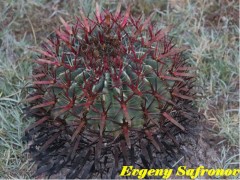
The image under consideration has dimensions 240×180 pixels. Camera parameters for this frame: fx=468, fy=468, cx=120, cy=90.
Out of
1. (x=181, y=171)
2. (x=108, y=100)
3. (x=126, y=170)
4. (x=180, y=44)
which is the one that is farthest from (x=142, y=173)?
(x=180, y=44)

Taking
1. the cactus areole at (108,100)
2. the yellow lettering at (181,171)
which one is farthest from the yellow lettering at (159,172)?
the yellow lettering at (181,171)

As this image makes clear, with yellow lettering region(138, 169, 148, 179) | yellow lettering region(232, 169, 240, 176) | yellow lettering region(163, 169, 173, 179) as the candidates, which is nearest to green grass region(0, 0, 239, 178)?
yellow lettering region(232, 169, 240, 176)

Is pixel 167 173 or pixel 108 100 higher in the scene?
pixel 108 100

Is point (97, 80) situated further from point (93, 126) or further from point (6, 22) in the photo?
point (6, 22)

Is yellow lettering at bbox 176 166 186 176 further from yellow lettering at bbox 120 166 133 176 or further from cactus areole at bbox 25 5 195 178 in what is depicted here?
yellow lettering at bbox 120 166 133 176

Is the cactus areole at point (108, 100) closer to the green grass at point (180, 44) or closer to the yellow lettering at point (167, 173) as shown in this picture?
the yellow lettering at point (167, 173)

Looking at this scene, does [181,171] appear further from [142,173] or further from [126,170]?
[126,170]

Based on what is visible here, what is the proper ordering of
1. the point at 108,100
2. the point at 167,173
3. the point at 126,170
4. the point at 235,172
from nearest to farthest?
the point at 108,100, the point at 126,170, the point at 167,173, the point at 235,172
